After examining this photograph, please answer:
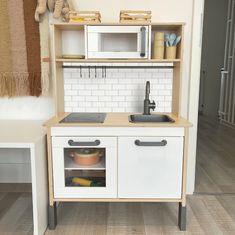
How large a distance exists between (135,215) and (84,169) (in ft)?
2.01

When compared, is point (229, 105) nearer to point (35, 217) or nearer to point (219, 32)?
point (219, 32)

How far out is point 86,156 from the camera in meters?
1.91

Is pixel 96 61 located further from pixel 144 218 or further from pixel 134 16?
pixel 144 218

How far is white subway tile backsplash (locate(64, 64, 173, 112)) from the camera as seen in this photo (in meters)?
2.38

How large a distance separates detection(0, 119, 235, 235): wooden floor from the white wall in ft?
12.6

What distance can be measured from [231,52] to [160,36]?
12.4 ft

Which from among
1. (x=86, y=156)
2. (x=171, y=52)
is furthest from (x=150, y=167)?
(x=171, y=52)

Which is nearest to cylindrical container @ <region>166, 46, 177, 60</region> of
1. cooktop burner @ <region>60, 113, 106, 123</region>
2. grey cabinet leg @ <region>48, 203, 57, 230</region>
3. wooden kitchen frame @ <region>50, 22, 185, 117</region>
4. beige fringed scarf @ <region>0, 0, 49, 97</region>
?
wooden kitchen frame @ <region>50, 22, 185, 117</region>

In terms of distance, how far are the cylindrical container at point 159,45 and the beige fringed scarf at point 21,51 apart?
92cm

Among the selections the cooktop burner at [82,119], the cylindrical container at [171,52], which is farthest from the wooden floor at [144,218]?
the cylindrical container at [171,52]

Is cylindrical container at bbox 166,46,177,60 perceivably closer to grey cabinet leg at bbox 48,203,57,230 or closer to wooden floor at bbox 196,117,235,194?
wooden floor at bbox 196,117,235,194

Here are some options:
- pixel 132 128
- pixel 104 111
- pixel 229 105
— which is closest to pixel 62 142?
pixel 132 128

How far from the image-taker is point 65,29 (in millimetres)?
2287

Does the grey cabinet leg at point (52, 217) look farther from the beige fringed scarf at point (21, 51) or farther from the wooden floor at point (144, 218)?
the beige fringed scarf at point (21, 51)
